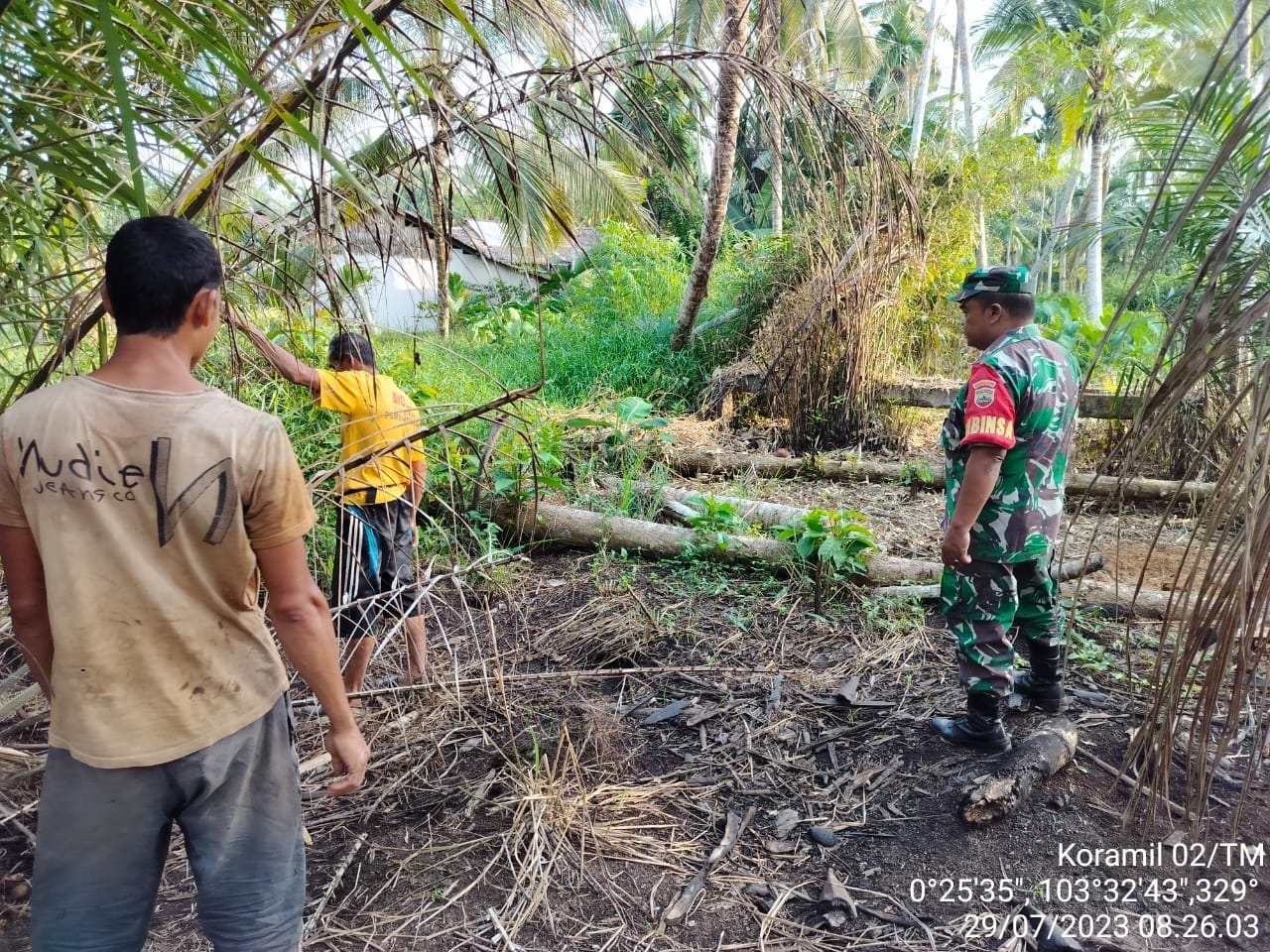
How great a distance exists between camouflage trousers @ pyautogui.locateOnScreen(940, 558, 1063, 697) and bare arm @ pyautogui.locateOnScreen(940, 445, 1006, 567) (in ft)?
0.48

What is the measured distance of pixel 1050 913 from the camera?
219 cm

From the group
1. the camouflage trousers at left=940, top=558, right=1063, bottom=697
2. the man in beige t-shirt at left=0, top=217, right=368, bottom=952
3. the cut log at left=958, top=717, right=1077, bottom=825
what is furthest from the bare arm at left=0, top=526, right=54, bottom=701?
the camouflage trousers at left=940, top=558, right=1063, bottom=697

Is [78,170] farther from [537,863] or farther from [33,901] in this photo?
[537,863]

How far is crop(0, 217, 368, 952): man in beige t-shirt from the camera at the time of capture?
132cm

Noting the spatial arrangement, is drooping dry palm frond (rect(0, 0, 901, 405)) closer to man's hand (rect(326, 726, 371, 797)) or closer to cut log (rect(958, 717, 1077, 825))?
man's hand (rect(326, 726, 371, 797))

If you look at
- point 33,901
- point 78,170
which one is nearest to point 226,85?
point 78,170

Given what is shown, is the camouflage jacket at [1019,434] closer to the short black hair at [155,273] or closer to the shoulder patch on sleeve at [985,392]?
the shoulder patch on sleeve at [985,392]

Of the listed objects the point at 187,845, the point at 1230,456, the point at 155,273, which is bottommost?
the point at 187,845

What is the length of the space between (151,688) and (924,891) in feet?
7.13

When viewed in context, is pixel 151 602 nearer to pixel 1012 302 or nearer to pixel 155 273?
pixel 155 273

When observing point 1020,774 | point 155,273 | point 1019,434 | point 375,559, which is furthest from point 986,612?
point 155,273

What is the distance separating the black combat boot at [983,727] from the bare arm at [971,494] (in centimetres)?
54

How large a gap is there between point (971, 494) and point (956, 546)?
21 cm

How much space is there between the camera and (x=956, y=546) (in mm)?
2750
